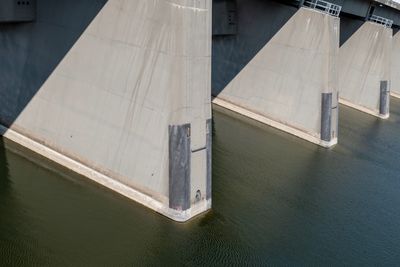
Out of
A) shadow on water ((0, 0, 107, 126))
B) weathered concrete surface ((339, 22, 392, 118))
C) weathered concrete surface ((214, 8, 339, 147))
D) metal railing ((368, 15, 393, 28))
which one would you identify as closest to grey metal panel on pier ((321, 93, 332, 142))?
weathered concrete surface ((214, 8, 339, 147))

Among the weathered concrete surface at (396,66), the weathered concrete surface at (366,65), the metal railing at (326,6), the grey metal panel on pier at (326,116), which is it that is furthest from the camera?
the weathered concrete surface at (396,66)

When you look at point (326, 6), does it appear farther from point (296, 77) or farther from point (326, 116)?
point (326, 116)

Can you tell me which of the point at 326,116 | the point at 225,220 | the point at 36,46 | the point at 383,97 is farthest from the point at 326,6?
the point at 36,46

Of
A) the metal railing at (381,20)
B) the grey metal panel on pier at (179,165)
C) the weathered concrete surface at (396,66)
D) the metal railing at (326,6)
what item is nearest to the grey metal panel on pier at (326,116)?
the metal railing at (326,6)

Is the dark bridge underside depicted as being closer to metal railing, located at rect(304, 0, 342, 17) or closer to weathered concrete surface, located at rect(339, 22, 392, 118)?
metal railing, located at rect(304, 0, 342, 17)

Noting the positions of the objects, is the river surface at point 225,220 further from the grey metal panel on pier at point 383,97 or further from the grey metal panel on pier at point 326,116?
the grey metal panel on pier at point 383,97
